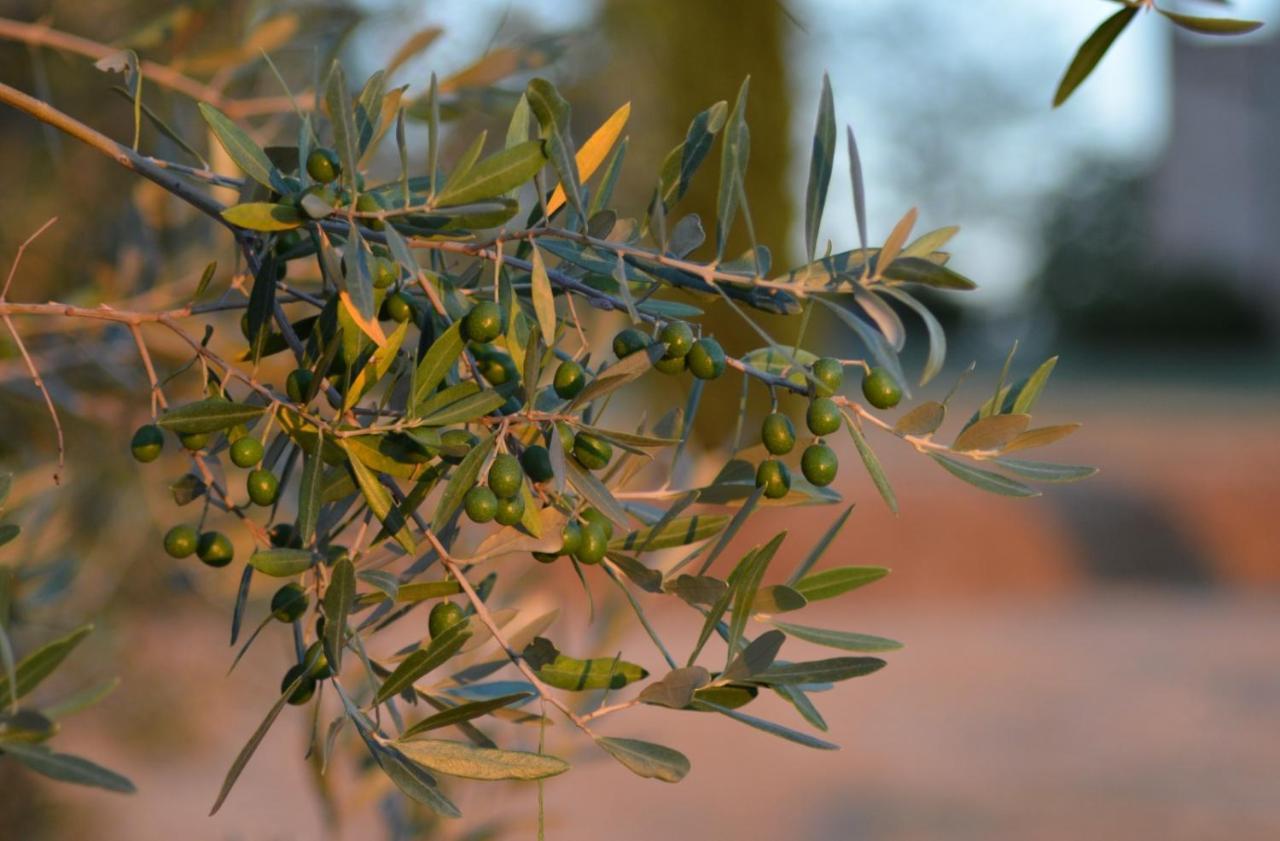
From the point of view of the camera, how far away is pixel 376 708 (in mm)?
635

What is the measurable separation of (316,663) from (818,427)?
267mm

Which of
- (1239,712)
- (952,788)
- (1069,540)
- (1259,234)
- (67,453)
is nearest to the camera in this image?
(67,453)

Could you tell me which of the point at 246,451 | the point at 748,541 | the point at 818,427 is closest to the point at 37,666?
the point at 246,451

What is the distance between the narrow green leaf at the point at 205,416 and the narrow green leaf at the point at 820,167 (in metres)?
0.29

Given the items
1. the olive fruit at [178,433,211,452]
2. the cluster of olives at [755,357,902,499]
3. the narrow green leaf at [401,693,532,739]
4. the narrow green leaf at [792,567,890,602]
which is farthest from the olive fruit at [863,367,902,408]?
the olive fruit at [178,433,211,452]

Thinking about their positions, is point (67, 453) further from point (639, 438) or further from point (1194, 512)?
point (1194, 512)

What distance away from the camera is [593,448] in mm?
652

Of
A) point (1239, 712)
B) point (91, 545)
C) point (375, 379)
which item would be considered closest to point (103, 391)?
point (91, 545)

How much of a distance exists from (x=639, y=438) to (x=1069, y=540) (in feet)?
25.6

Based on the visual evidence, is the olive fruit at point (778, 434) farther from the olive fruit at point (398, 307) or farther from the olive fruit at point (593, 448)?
the olive fruit at point (398, 307)

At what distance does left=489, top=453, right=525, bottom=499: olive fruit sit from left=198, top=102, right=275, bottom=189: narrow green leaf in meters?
0.17

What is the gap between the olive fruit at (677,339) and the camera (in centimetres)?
64

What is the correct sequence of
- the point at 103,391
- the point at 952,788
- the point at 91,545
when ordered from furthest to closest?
1. the point at 952,788
2. the point at 91,545
3. the point at 103,391

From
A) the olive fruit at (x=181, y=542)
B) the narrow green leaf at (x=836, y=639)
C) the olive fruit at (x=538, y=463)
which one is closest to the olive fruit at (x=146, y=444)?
the olive fruit at (x=181, y=542)
